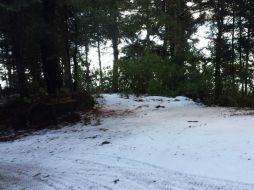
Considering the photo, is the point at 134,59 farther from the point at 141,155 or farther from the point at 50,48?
the point at 141,155

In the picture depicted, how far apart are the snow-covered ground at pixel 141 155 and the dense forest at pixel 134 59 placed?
3568 millimetres

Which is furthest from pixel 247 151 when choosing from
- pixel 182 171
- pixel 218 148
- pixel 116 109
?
pixel 116 109

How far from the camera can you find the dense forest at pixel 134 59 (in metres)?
13.9

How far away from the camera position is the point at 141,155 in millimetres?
7578

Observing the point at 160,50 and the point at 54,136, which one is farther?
the point at 160,50

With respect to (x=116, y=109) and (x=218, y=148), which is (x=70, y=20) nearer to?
(x=116, y=109)

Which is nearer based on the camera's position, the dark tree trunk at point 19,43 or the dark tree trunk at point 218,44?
the dark tree trunk at point 19,43

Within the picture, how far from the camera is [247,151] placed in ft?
22.5

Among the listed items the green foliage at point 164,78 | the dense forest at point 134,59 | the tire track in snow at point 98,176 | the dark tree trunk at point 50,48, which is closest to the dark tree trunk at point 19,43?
the dense forest at point 134,59

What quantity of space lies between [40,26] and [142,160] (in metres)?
7.20

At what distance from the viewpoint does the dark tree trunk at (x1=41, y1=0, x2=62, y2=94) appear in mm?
13297

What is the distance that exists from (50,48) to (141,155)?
7489mm

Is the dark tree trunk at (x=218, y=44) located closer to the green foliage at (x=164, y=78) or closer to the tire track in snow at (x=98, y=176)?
the green foliage at (x=164, y=78)

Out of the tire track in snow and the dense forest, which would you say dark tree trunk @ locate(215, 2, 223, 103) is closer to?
the dense forest
